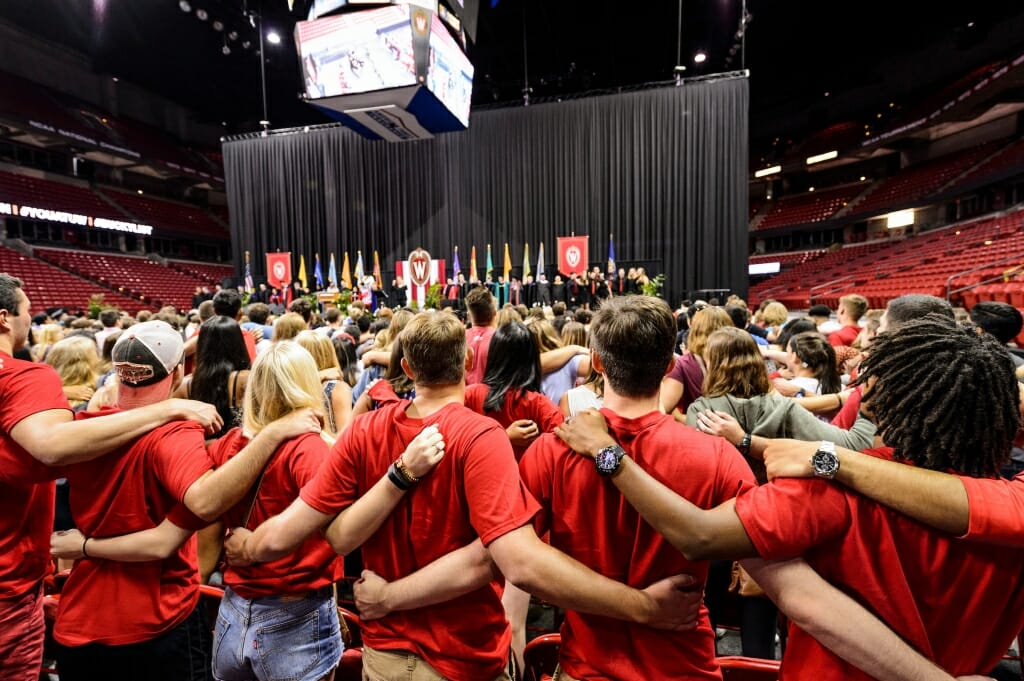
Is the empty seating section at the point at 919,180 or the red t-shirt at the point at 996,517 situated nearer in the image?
the red t-shirt at the point at 996,517

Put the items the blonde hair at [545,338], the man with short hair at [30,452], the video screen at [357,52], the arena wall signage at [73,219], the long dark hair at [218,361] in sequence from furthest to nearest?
the arena wall signage at [73,219]
the video screen at [357,52]
the blonde hair at [545,338]
the long dark hair at [218,361]
the man with short hair at [30,452]

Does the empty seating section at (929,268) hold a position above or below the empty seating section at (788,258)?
below

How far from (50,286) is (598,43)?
18014 millimetres

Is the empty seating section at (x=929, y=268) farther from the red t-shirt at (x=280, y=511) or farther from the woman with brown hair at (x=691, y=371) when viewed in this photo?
the red t-shirt at (x=280, y=511)

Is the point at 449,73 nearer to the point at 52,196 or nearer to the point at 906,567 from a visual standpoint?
the point at 906,567

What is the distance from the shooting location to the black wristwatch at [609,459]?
3.09 ft

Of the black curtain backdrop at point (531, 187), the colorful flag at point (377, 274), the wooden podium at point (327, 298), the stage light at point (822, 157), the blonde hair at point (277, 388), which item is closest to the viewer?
the blonde hair at point (277, 388)

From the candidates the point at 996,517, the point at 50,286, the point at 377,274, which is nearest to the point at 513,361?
the point at 996,517

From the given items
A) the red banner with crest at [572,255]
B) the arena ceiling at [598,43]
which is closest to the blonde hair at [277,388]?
the red banner with crest at [572,255]

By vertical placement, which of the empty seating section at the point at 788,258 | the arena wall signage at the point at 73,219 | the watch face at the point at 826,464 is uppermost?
the arena wall signage at the point at 73,219

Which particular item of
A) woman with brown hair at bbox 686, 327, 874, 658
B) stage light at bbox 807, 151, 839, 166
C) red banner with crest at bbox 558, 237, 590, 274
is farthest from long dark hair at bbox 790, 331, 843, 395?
stage light at bbox 807, 151, 839, 166

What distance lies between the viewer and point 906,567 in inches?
32.9

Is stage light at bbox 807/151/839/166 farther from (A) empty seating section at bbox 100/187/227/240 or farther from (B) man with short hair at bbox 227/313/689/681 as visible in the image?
(A) empty seating section at bbox 100/187/227/240

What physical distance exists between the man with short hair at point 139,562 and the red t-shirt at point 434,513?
0.20 meters
